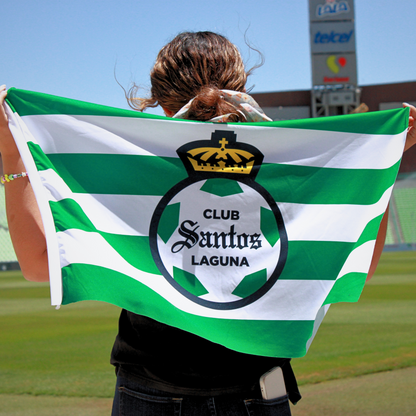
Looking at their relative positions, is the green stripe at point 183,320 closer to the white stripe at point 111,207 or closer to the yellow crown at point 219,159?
the white stripe at point 111,207

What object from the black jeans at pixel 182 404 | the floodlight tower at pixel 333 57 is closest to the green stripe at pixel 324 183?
the black jeans at pixel 182 404

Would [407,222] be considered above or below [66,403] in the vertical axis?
below

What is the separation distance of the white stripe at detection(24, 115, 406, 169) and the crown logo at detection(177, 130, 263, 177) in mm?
22

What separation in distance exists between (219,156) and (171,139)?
0.18 m

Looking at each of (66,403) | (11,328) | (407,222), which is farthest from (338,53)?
(66,403)

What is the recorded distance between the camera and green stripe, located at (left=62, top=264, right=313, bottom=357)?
1.29 meters

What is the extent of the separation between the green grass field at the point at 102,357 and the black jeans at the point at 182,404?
7.25 ft

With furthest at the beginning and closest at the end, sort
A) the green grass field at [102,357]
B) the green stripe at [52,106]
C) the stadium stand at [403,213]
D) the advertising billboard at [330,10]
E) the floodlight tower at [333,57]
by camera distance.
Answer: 1. the advertising billboard at [330,10]
2. the floodlight tower at [333,57]
3. the stadium stand at [403,213]
4. the green grass field at [102,357]
5. the green stripe at [52,106]

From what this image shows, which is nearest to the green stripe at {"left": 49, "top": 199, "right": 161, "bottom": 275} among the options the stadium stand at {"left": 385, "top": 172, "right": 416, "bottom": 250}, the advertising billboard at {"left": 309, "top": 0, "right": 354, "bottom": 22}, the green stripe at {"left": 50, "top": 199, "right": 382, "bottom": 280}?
the green stripe at {"left": 50, "top": 199, "right": 382, "bottom": 280}

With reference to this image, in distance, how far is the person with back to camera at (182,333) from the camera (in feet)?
3.96

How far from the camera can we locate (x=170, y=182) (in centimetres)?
145

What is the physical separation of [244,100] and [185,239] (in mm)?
429

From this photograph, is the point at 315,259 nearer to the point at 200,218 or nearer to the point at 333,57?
the point at 200,218

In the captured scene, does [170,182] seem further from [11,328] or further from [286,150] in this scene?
[11,328]
